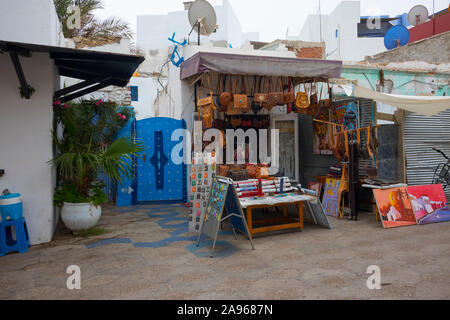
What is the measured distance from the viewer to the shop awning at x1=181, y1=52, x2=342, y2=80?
A: 21.8 feet

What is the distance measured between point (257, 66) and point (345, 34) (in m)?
16.7

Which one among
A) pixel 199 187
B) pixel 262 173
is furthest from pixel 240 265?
pixel 262 173

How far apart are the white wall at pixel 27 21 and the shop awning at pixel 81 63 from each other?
0.61 m

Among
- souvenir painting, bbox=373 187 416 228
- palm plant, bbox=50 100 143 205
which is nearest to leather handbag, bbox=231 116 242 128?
palm plant, bbox=50 100 143 205

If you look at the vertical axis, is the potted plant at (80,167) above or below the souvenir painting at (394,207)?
above

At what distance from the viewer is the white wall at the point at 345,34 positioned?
20266 mm

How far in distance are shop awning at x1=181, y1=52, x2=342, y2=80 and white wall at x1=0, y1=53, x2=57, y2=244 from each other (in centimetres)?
264

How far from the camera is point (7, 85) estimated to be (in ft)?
17.5

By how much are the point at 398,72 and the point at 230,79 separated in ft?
17.0

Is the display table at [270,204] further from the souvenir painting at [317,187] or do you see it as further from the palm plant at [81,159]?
the palm plant at [81,159]

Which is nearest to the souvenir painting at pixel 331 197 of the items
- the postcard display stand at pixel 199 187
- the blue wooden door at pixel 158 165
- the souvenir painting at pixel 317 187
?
the souvenir painting at pixel 317 187

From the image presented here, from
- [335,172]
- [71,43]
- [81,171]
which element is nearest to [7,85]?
[81,171]

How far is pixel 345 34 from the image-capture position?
2114cm
